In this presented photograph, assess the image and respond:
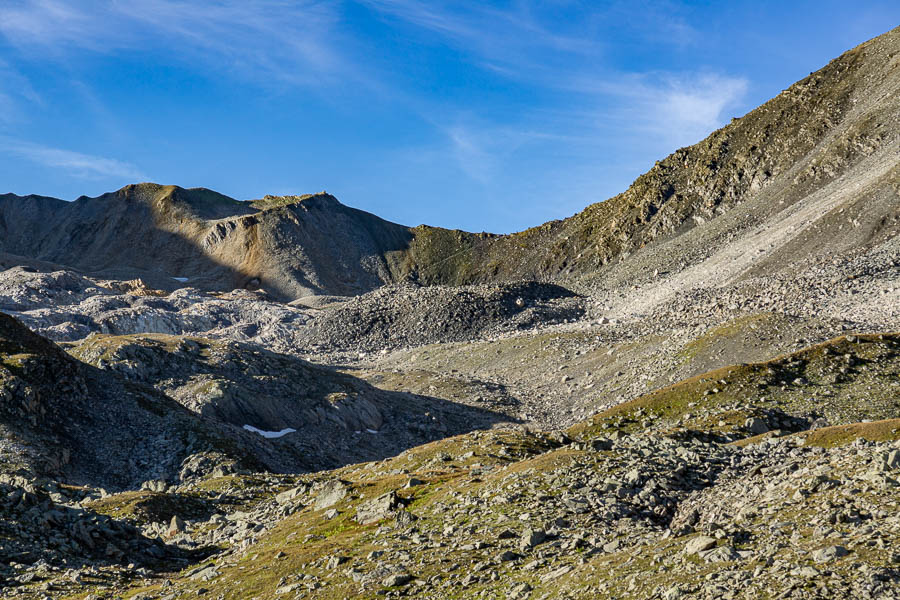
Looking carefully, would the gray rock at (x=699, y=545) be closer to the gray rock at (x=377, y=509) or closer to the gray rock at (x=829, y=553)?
the gray rock at (x=829, y=553)

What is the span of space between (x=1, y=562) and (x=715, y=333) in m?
55.8

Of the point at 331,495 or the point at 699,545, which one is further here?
the point at 331,495

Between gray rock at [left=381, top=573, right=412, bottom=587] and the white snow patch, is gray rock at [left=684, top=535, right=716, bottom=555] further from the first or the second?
the white snow patch

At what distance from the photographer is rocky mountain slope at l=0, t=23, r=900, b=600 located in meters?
20.9

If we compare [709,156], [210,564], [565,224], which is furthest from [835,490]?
[565,224]

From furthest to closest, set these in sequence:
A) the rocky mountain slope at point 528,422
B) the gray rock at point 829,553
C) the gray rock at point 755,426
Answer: the gray rock at point 755,426
the rocky mountain slope at point 528,422
the gray rock at point 829,553

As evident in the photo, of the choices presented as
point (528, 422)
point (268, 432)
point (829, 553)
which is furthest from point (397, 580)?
point (528, 422)

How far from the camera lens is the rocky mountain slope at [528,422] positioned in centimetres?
2091

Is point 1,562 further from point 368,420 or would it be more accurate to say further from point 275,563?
point 368,420

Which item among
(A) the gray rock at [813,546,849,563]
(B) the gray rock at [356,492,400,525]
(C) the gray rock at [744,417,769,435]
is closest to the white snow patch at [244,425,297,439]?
(B) the gray rock at [356,492,400,525]

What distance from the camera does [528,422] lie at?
245ft

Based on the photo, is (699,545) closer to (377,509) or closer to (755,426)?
(377,509)

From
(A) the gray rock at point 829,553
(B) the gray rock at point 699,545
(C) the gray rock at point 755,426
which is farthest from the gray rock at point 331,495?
(A) the gray rock at point 829,553

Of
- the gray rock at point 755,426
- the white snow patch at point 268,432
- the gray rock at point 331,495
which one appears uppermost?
the white snow patch at point 268,432
